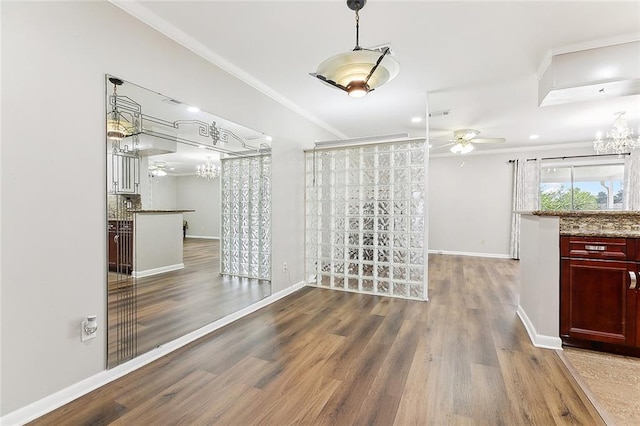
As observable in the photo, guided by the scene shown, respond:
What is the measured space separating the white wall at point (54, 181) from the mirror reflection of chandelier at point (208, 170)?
2.75 feet

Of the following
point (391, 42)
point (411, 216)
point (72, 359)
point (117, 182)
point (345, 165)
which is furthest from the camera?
point (345, 165)

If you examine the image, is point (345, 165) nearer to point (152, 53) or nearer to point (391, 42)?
point (391, 42)

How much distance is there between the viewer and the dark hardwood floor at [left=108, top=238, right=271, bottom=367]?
2.20m

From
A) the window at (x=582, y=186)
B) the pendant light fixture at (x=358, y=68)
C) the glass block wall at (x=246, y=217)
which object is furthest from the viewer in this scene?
the window at (x=582, y=186)

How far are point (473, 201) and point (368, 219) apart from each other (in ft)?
15.2

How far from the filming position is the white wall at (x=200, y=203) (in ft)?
8.82

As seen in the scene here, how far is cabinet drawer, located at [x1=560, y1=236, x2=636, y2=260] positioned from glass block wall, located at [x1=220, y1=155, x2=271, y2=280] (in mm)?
3011

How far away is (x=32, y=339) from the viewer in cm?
160

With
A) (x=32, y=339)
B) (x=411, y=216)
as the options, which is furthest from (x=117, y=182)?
(x=411, y=216)

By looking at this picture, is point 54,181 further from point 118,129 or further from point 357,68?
point 357,68

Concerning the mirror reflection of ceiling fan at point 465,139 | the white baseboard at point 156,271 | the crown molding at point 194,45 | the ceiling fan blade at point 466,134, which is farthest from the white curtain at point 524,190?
the white baseboard at point 156,271

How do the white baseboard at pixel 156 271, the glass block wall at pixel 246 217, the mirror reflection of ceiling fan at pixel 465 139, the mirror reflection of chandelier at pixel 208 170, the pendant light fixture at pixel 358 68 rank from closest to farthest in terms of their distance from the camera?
the pendant light fixture at pixel 358 68 → the white baseboard at pixel 156 271 → the mirror reflection of chandelier at pixel 208 170 → the glass block wall at pixel 246 217 → the mirror reflection of ceiling fan at pixel 465 139

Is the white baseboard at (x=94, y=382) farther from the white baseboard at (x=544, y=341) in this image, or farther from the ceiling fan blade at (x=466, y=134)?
the ceiling fan blade at (x=466, y=134)

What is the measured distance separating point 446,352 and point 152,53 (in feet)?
11.2
